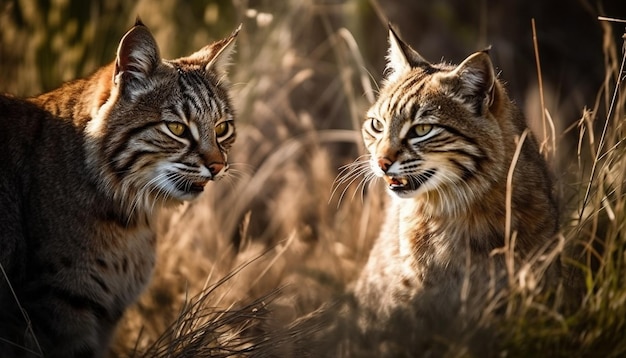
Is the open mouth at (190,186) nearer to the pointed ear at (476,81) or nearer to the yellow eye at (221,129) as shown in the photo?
the yellow eye at (221,129)

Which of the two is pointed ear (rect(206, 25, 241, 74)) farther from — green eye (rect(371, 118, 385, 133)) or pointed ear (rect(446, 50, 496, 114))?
pointed ear (rect(446, 50, 496, 114))

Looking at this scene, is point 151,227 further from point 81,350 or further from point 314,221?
point 314,221

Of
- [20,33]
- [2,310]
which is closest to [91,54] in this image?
[20,33]

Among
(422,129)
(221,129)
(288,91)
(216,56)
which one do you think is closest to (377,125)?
(422,129)

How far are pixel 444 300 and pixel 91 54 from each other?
3426 mm

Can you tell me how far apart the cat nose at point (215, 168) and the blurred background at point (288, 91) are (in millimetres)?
556

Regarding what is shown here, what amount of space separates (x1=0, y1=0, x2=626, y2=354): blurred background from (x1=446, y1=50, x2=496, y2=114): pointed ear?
55 cm

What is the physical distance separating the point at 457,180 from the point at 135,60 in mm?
1529

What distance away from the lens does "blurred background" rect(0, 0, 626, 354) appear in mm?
4973

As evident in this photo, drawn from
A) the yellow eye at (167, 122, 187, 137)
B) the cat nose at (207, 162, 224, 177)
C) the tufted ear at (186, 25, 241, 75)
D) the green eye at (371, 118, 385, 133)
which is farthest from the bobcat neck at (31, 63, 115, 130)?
the green eye at (371, 118, 385, 133)

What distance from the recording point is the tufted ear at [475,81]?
362 cm

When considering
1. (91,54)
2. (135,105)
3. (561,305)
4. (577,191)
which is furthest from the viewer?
(91,54)

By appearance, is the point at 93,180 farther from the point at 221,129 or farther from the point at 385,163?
the point at 385,163

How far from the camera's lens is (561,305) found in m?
3.40
